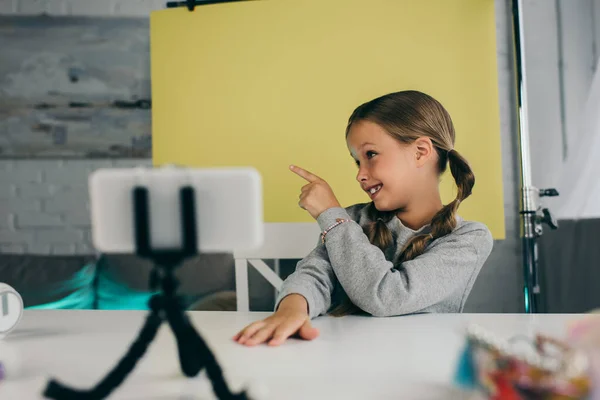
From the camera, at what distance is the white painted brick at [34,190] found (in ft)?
7.18

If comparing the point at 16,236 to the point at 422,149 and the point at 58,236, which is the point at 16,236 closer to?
the point at 58,236

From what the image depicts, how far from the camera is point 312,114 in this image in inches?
68.8

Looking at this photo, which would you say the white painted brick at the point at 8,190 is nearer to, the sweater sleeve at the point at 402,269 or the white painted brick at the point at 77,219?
the white painted brick at the point at 77,219

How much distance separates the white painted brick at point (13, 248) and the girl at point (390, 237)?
1635 mm

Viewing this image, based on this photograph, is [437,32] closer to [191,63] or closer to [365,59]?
[365,59]

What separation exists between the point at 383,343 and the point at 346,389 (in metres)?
0.17

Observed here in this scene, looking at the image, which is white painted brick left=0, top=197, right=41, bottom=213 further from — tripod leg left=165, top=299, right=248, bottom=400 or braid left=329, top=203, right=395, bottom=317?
tripod leg left=165, top=299, right=248, bottom=400

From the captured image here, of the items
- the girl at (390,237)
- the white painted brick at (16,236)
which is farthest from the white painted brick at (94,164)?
the girl at (390,237)

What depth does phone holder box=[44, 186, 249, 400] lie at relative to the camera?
0.34m

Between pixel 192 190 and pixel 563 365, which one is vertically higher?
pixel 192 190

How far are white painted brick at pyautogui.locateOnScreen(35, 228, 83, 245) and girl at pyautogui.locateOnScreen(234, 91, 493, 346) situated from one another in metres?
1.44

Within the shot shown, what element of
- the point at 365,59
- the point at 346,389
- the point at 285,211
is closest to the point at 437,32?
the point at 365,59

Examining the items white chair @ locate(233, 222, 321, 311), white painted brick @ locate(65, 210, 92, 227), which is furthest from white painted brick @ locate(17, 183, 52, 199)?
white chair @ locate(233, 222, 321, 311)

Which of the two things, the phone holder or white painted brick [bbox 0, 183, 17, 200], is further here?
white painted brick [bbox 0, 183, 17, 200]
